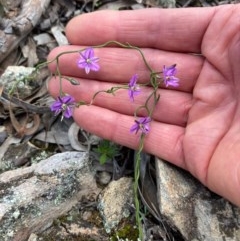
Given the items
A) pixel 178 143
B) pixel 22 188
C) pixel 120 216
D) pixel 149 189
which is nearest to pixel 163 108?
pixel 178 143

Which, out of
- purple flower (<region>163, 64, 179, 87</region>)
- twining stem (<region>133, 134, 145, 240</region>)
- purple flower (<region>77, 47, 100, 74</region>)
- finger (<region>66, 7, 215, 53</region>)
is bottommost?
twining stem (<region>133, 134, 145, 240</region>)

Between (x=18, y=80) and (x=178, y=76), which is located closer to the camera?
(x=178, y=76)

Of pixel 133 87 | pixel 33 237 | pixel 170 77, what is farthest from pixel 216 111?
pixel 33 237

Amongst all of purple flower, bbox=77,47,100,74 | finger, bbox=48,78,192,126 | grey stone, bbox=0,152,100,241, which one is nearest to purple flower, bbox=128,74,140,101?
finger, bbox=48,78,192,126

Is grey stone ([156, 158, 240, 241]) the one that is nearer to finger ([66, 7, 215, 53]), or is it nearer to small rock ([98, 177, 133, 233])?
small rock ([98, 177, 133, 233])

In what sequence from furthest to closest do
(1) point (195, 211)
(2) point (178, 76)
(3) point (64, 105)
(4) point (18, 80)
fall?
(4) point (18, 80), (2) point (178, 76), (3) point (64, 105), (1) point (195, 211)

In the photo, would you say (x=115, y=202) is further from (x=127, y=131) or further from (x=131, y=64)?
(x=131, y=64)

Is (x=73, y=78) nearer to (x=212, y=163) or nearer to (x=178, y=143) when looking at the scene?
(x=178, y=143)

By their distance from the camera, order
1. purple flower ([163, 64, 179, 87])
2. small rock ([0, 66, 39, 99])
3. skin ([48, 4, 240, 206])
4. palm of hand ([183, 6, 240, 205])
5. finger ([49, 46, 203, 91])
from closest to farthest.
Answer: palm of hand ([183, 6, 240, 205]) < skin ([48, 4, 240, 206]) < purple flower ([163, 64, 179, 87]) < finger ([49, 46, 203, 91]) < small rock ([0, 66, 39, 99])
